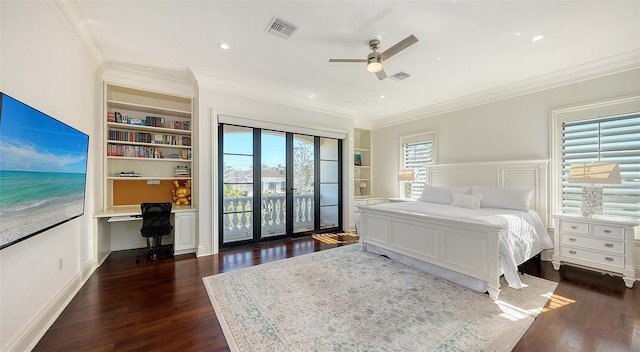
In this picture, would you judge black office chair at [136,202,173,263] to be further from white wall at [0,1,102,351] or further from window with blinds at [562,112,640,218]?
window with blinds at [562,112,640,218]

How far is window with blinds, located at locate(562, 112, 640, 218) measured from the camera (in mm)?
3066

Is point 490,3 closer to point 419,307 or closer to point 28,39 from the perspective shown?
point 419,307

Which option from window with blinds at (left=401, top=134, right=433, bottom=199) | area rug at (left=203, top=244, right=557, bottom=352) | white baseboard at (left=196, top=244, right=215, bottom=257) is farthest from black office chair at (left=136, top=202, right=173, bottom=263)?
window with blinds at (left=401, top=134, right=433, bottom=199)

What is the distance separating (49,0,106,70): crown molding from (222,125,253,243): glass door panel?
180 centimetres

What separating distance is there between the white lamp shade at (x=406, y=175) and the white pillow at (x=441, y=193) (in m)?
0.63

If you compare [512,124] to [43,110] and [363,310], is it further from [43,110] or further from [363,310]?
[43,110]

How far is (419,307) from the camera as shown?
7.59ft

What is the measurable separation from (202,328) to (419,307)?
6.42 feet

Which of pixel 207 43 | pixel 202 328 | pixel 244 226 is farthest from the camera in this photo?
pixel 244 226

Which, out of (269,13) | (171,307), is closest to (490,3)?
(269,13)

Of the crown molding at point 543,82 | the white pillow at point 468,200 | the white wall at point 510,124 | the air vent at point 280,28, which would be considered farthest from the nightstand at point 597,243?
the air vent at point 280,28

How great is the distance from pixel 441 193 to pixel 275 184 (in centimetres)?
311

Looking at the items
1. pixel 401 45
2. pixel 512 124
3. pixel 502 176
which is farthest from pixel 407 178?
pixel 401 45

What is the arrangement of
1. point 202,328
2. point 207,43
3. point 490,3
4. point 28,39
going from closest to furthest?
point 28,39 < point 202,328 < point 490,3 < point 207,43
